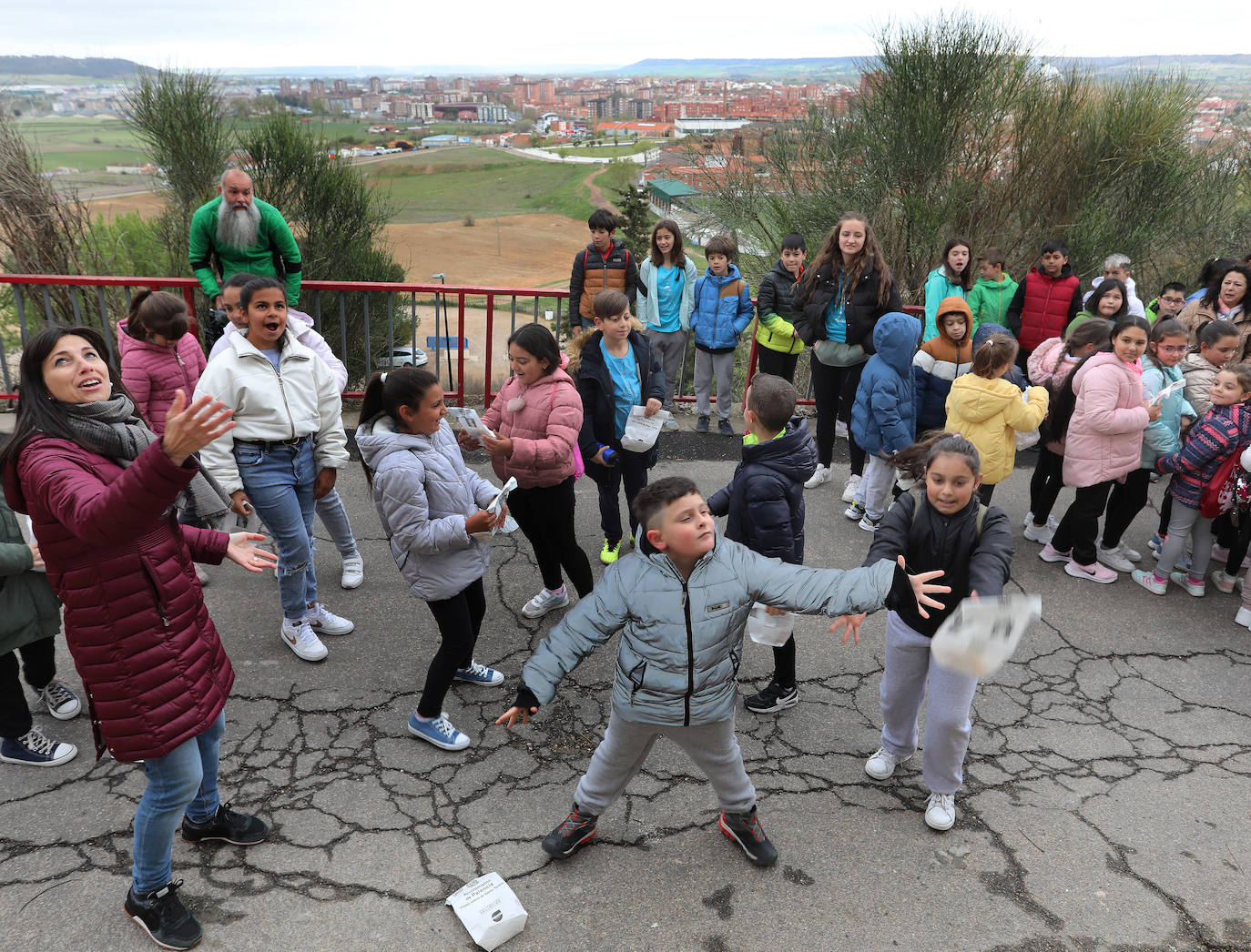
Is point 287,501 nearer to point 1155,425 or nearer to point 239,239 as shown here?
point 239,239

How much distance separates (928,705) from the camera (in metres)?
3.26

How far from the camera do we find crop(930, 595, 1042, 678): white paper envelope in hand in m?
2.52

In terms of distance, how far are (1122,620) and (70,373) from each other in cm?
528

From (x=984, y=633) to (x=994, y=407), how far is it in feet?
8.42

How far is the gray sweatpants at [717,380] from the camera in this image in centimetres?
736

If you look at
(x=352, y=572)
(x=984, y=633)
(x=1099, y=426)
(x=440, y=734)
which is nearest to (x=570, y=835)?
(x=440, y=734)

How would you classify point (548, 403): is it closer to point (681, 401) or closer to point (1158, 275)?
point (681, 401)

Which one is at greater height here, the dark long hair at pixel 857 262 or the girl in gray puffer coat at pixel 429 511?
the dark long hair at pixel 857 262

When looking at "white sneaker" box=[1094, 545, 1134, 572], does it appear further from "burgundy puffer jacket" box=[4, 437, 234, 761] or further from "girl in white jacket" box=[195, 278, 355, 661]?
"burgundy puffer jacket" box=[4, 437, 234, 761]

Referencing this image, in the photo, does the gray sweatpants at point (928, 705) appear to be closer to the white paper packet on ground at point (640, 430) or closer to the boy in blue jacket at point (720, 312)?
the white paper packet on ground at point (640, 430)

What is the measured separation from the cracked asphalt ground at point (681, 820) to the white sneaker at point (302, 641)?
8cm

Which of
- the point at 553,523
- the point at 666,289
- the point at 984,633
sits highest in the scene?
the point at 666,289

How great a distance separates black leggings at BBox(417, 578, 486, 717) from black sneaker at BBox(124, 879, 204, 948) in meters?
1.14

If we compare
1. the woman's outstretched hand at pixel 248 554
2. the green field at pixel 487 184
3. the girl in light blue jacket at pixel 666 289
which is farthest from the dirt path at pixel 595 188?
the woman's outstretched hand at pixel 248 554
